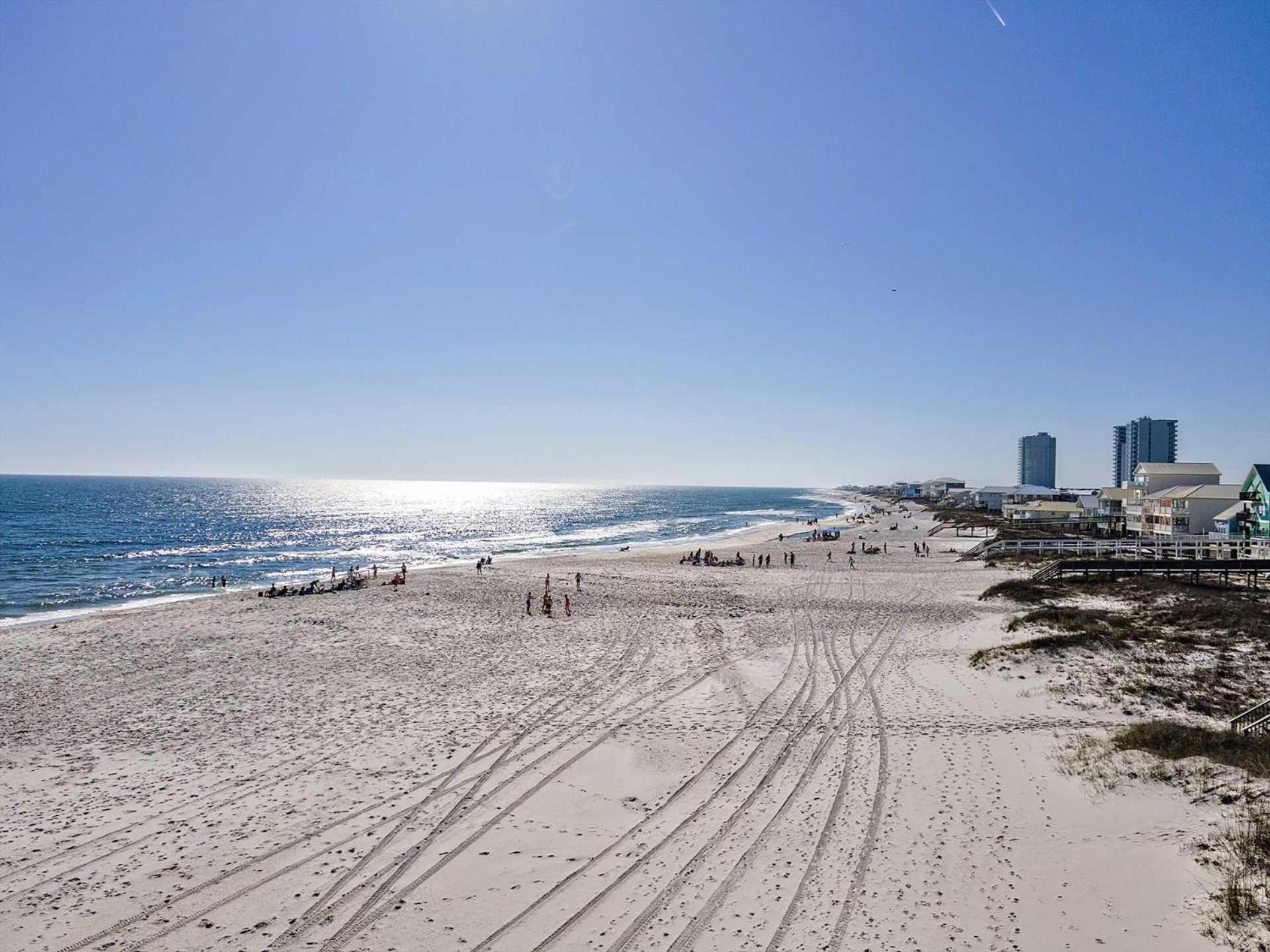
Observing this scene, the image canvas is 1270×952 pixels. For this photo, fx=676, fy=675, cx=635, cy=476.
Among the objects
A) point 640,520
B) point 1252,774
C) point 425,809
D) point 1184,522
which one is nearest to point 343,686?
point 425,809

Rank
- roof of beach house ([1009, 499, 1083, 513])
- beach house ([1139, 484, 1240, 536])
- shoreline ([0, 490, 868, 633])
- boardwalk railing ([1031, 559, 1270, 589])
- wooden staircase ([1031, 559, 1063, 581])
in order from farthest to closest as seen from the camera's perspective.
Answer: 1. roof of beach house ([1009, 499, 1083, 513])
2. beach house ([1139, 484, 1240, 536])
3. wooden staircase ([1031, 559, 1063, 581])
4. boardwalk railing ([1031, 559, 1270, 589])
5. shoreline ([0, 490, 868, 633])

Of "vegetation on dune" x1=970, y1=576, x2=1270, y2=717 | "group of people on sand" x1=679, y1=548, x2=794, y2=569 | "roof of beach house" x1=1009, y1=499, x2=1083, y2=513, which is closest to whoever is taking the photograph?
"vegetation on dune" x1=970, y1=576, x2=1270, y2=717

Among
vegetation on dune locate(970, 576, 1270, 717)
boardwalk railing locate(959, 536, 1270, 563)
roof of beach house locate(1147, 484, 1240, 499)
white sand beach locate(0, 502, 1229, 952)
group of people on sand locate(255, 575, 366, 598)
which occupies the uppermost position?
roof of beach house locate(1147, 484, 1240, 499)

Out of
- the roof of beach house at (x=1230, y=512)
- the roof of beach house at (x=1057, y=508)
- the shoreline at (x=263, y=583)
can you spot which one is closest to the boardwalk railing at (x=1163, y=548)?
the roof of beach house at (x=1230, y=512)

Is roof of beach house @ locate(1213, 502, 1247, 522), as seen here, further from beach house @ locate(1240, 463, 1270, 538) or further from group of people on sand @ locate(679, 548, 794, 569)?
group of people on sand @ locate(679, 548, 794, 569)

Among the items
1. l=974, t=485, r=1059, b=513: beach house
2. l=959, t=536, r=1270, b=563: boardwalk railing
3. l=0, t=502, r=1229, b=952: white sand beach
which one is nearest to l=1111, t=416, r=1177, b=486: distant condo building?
l=974, t=485, r=1059, b=513: beach house

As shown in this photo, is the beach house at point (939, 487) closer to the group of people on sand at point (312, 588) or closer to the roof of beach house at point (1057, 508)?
the roof of beach house at point (1057, 508)

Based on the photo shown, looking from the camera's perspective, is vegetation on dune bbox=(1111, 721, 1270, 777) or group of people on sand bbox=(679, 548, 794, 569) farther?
group of people on sand bbox=(679, 548, 794, 569)

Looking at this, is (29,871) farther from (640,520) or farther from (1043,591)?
(640,520)
